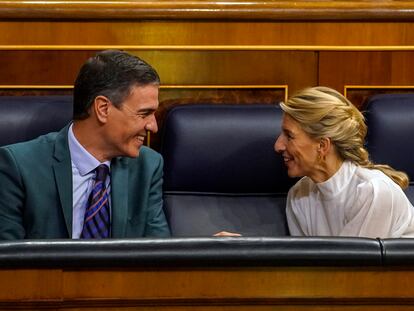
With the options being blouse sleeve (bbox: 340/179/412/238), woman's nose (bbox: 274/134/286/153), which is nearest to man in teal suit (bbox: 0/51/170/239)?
woman's nose (bbox: 274/134/286/153)

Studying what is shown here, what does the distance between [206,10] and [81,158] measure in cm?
37

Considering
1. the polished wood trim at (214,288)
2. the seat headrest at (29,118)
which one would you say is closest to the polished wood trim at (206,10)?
the seat headrest at (29,118)

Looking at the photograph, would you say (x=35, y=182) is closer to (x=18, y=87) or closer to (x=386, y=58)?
(x=18, y=87)

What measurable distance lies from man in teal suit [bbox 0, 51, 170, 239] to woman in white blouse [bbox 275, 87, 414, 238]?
231 mm

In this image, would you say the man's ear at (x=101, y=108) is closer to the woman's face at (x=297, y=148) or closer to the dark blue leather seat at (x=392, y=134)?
the woman's face at (x=297, y=148)

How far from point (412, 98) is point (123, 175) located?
51 cm

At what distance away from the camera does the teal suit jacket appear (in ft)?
4.44

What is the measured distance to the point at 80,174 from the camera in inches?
55.2

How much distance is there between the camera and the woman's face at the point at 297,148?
1.43 meters

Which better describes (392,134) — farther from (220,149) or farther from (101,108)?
(101,108)

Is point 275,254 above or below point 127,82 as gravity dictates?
below

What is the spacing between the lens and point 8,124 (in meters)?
1.46

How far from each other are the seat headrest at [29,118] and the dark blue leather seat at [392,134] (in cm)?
50

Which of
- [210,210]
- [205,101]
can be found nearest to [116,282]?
[210,210]
